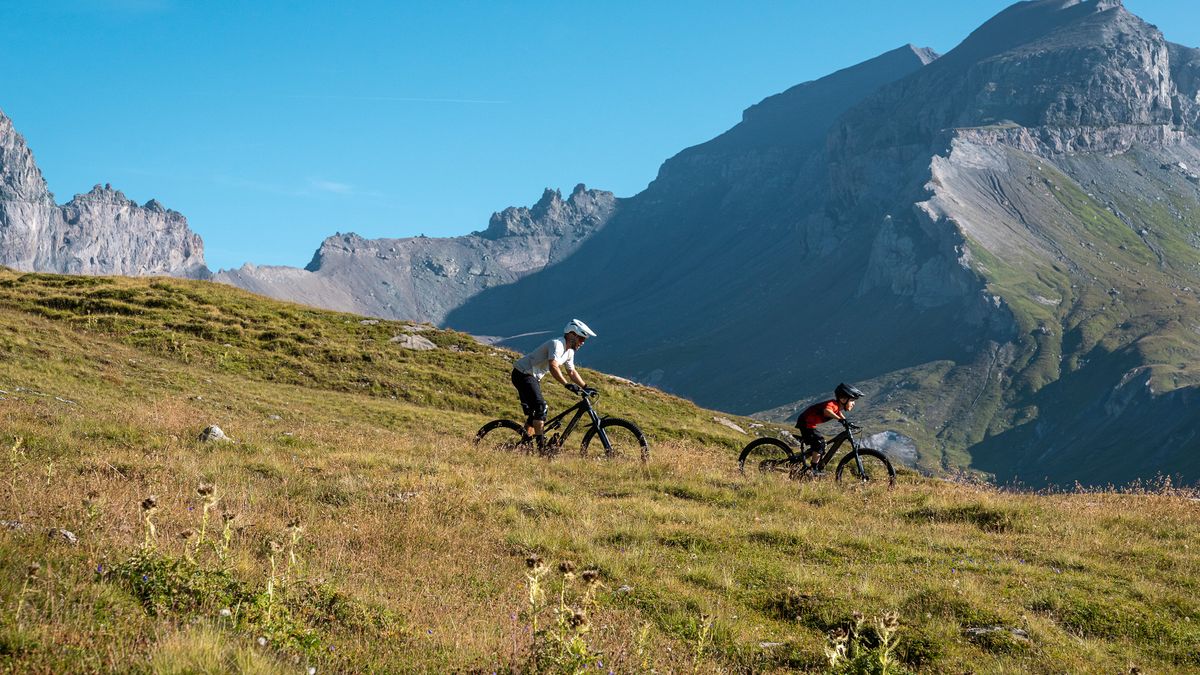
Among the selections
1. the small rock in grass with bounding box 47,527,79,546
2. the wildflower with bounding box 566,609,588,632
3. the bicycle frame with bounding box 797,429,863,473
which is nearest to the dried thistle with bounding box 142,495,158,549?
the small rock in grass with bounding box 47,527,79,546

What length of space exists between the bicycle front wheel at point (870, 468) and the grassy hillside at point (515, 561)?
0.76m

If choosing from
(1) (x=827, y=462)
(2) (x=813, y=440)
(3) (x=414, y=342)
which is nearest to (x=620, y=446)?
(2) (x=813, y=440)

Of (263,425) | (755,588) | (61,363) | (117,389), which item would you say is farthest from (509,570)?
(61,363)

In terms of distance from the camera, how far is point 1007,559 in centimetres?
1238

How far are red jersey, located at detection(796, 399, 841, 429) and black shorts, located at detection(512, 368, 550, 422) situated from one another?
216 inches

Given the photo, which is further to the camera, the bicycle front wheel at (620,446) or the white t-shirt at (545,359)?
the bicycle front wheel at (620,446)

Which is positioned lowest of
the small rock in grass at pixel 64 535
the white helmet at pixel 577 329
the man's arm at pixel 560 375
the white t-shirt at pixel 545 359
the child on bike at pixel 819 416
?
the small rock in grass at pixel 64 535

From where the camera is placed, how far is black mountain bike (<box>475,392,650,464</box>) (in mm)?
18375

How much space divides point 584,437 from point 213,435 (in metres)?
7.21

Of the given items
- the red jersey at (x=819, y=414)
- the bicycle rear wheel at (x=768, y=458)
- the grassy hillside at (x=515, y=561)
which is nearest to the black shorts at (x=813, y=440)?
the red jersey at (x=819, y=414)

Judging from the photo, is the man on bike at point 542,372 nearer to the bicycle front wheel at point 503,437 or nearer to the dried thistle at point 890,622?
the bicycle front wheel at point 503,437

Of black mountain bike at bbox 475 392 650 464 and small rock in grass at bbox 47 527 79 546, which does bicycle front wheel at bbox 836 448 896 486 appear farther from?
small rock in grass at bbox 47 527 79 546

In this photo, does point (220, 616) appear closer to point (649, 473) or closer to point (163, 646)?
point (163, 646)

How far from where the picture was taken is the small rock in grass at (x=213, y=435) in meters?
15.9
